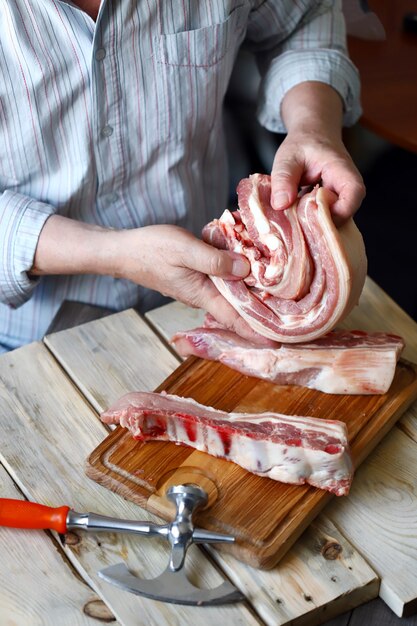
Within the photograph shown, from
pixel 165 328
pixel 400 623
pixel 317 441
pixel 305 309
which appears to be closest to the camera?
pixel 400 623

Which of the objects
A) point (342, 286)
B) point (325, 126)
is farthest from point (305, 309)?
point (325, 126)

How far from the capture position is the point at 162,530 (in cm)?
Answer: 150

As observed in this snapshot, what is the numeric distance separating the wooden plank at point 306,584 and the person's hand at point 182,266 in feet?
1.57

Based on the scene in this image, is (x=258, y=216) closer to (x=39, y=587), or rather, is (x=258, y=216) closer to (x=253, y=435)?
(x=253, y=435)

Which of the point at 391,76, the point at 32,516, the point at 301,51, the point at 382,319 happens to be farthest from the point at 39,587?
the point at 391,76

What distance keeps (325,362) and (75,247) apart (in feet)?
1.89

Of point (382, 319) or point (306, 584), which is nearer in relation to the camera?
point (306, 584)

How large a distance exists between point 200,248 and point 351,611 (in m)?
0.71

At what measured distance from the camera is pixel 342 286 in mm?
1685

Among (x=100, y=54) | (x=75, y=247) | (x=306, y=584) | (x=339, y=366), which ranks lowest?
(x=306, y=584)

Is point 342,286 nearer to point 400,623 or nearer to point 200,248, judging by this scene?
point 200,248

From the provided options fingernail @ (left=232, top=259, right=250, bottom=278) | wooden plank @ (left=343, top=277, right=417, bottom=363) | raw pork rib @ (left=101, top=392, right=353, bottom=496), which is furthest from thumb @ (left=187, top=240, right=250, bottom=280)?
wooden plank @ (left=343, top=277, right=417, bottom=363)

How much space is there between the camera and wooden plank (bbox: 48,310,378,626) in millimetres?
1433

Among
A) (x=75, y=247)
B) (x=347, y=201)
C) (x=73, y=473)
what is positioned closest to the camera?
(x=73, y=473)
